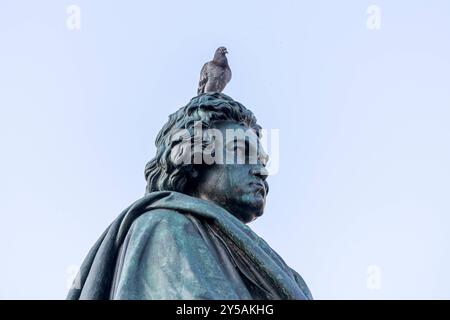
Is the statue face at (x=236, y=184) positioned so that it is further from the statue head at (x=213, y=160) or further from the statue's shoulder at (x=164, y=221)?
the statue's shoulder at (x=164, y=221)

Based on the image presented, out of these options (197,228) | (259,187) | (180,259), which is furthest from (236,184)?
(180,259)

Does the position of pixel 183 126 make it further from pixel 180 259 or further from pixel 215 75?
pixel 215 75

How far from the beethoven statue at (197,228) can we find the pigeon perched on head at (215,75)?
3.57 meters

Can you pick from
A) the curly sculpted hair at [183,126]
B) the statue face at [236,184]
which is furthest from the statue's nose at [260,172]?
the curly sculpted hair at [183,126]

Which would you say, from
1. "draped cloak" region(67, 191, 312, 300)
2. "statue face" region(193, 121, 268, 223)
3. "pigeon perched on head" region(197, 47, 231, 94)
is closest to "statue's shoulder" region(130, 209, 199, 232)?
"draped cloak" region(67, 191, 312, 300)

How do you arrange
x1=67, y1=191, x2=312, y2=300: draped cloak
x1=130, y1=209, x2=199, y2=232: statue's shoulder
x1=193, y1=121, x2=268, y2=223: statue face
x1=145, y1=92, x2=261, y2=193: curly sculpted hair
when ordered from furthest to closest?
x1=145, y1=92, x2=261, y2=193: curly sculpted hair
x1=193, y1=121, x2=268, y2=223: statue face
x1=130, y1=209, x2=199, y2=232: statue's shoulder
x1=67, y1=191, x2=312, y2=300: draped cloak

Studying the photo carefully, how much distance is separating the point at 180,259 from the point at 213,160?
1.41 metres

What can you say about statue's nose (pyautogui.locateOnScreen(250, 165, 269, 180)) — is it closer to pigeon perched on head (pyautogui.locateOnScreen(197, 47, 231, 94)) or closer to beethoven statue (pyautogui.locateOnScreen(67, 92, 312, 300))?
beethoven statue (pyautogui.locateOnScreen(67, 92, 312, 300))

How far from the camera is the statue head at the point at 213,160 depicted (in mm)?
9539

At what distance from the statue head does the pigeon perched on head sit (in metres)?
3.45

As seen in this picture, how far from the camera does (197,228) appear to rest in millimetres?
8805

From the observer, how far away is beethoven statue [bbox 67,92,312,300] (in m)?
8.32
